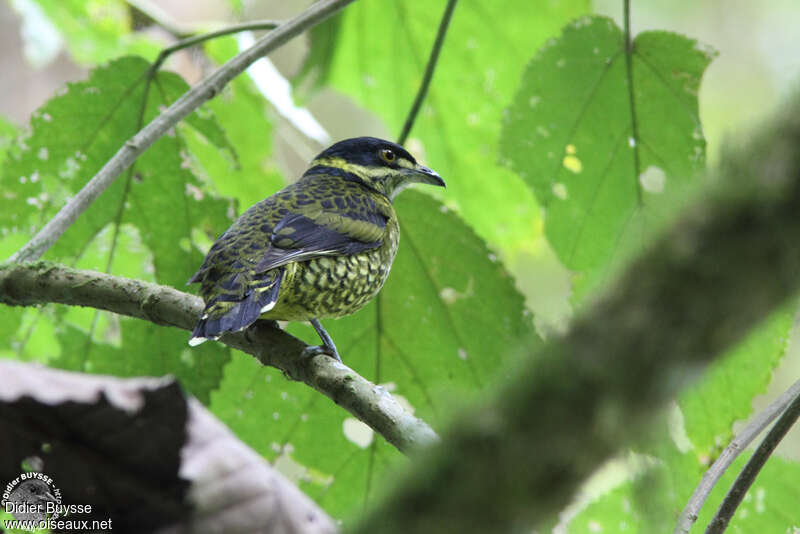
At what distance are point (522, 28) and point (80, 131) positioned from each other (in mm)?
2232

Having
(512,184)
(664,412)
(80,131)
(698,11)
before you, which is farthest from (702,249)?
(698,11)

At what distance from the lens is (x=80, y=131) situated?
10.8ft

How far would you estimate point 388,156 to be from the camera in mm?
3912

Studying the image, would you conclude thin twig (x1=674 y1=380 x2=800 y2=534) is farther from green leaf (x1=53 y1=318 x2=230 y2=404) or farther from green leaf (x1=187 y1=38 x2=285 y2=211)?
green leaf (x1=187 y1=38 x2=285 y2=211)

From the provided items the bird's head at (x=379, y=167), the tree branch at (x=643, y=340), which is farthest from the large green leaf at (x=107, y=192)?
the tree branch at (x=643, y=340)

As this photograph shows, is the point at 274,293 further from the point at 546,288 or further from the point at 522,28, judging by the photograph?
the point at 546,288

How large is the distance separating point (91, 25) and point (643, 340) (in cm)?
529

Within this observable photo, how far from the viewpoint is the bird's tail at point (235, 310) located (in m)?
2.39

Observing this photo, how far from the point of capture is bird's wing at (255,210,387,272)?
114 inches

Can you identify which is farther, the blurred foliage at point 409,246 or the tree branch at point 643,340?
the blurred foliage at point 409,246

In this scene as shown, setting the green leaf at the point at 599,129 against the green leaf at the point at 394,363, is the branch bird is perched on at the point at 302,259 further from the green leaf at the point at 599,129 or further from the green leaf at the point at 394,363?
the green leaf at the point at 599,129

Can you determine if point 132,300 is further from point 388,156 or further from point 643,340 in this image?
point 643,340

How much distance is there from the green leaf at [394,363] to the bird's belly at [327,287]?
0.11 m

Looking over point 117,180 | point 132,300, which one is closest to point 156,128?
point 132,300
